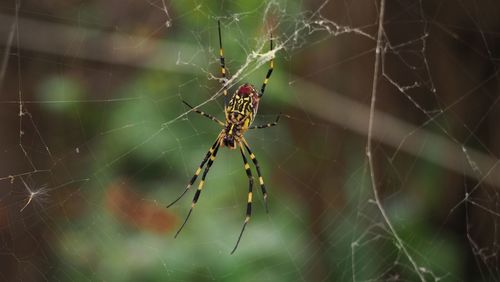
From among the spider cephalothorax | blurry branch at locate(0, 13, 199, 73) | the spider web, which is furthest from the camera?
blurry branch at locate(0, 13, 199, 73)

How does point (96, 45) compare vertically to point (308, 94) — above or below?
above

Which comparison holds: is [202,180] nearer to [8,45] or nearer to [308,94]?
[308,94]

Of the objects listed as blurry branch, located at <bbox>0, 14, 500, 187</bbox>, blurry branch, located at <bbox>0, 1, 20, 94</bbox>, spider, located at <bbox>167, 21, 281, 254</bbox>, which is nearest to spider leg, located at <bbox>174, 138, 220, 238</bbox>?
spider, located at <bbox>167, 21, 281, 254</bbox>

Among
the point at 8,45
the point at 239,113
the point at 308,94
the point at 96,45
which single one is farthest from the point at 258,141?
the point at 8,45

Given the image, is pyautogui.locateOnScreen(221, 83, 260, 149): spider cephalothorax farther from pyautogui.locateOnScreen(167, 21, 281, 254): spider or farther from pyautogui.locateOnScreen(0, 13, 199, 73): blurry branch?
pyautogui.locateOnScreen(0, 13, 199, 73): blurry branch

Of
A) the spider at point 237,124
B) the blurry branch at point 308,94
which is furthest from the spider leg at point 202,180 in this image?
the blurry branch at point 308,94

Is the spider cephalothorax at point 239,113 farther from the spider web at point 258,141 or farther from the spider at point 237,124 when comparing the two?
the spider web at point 258,141
